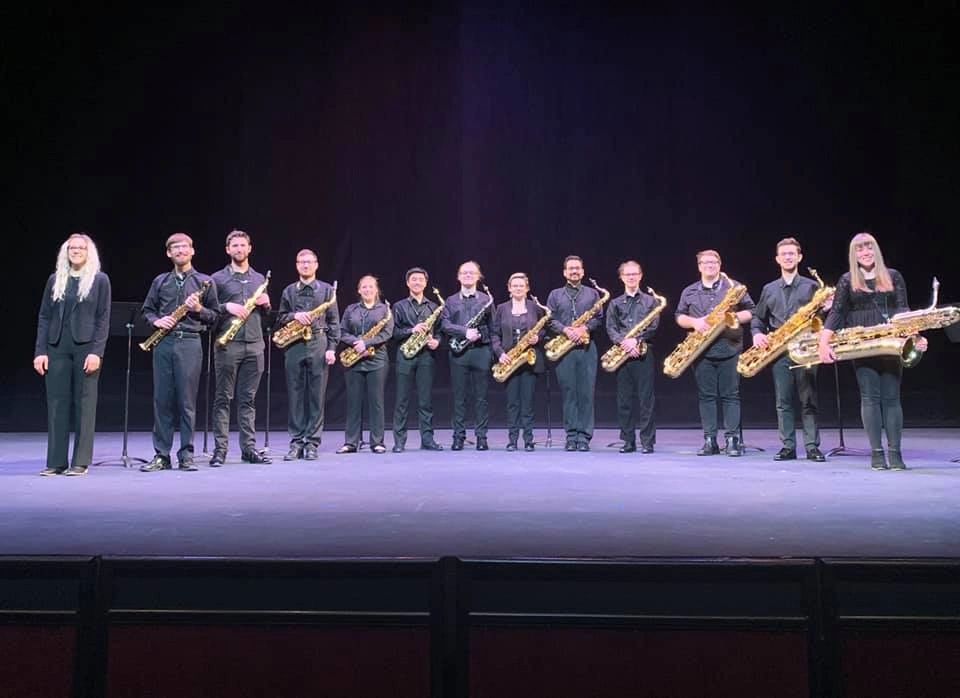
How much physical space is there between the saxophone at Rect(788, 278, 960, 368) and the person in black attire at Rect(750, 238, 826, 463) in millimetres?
629

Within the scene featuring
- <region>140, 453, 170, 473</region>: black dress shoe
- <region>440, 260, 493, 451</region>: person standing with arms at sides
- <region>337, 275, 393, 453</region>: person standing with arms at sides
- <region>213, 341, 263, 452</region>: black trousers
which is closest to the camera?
<region>140, 453, 170, 473</region>: black dress shoe

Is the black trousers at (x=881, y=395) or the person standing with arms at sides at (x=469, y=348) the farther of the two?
the person standing with arms at sides at (x=469, y=348)

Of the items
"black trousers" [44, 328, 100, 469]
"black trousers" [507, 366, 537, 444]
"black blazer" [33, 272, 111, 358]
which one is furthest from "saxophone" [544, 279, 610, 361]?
"black trousers" [44, 328, 100, 469]

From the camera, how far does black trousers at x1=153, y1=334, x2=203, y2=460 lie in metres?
6.61

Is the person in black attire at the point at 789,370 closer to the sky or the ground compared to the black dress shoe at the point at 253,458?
closer to the sky

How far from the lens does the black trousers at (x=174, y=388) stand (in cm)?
661

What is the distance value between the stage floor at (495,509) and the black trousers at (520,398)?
1125mm

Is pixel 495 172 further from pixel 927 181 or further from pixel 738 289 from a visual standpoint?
pixel 927 181

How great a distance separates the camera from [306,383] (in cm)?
781

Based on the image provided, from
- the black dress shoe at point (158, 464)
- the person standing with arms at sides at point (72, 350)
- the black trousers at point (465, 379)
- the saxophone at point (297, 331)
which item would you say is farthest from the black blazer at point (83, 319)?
the black trousers at point (465, 379)

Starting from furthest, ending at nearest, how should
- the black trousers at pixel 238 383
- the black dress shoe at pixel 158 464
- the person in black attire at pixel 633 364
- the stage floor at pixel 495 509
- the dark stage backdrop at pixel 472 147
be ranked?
1. the dark stage backdrop at pixel 472 147
2. the person in black attire at pixel 633 364
3. the black trousers at pixel 238 383
4. the black dress shoe at pixel 158 464
5. the stage floor at pixel 495 509

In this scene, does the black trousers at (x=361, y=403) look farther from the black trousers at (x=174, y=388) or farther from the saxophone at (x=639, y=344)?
the saxophone at (x=639, y=344)

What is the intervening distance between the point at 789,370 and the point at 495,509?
3.75 m

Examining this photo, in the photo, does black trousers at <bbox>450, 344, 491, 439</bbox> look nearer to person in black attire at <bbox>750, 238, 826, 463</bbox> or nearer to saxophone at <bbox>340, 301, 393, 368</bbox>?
saxophone at <bbox>340, 301, 393, 368</bbox>
